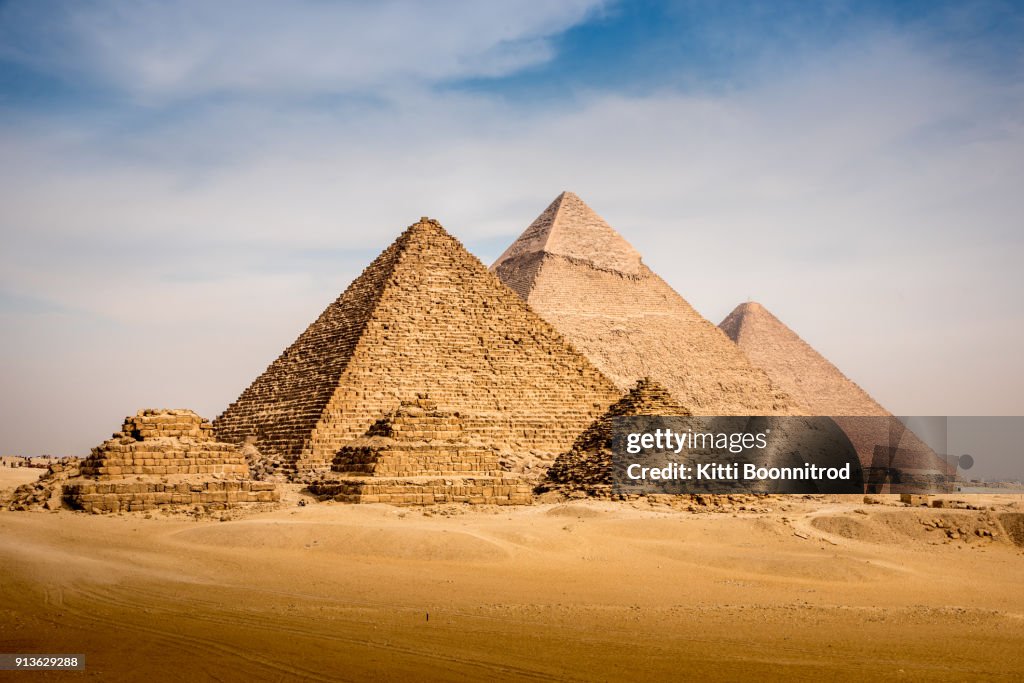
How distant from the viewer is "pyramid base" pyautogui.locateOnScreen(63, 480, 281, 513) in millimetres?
15242

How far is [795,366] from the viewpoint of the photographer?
75.5m

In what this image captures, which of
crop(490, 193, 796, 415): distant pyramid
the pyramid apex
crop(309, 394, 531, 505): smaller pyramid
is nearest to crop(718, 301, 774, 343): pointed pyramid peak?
crop(490, 193, 796, 415): distant pyramid

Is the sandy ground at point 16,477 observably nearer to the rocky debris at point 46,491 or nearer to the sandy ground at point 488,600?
the rocky debris at point 46,491

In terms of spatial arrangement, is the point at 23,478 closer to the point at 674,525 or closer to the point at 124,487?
the point at 124,487

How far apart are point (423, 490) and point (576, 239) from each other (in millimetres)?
42283

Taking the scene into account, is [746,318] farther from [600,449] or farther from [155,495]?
[155,495]

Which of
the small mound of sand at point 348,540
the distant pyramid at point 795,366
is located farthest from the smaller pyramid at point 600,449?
the distant pyramid at point 795,366

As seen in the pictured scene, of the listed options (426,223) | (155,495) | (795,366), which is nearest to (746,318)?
(795,366)

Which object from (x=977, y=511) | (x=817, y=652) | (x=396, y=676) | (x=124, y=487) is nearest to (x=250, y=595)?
(x=396, y=676)

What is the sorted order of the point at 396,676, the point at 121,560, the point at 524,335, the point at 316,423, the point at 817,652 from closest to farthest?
1. the point at 396,676
2. the point at 817,652
3. the point at 121,560
4. the point at 316,423
5. the point at 524,335

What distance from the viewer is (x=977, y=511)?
1972 cm

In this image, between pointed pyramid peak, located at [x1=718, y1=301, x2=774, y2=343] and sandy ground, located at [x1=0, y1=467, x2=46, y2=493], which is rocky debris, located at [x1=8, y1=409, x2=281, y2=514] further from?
pointed pyramid peak, located at [x1=718, y1=301, x2=774, y2=343]

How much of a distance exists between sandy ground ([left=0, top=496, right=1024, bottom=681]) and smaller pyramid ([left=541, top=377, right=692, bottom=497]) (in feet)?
15.9

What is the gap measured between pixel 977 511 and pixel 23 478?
79.5 feet
